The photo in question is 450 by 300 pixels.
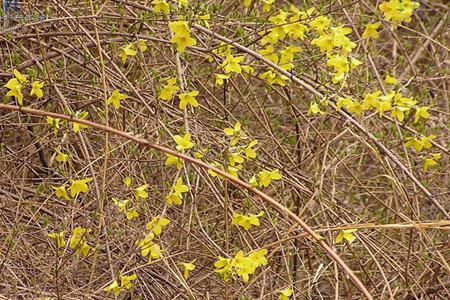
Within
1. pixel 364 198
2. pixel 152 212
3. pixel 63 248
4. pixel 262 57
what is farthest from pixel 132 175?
pixel 364 198

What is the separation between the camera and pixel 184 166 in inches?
85.1

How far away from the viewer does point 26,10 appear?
113 inches

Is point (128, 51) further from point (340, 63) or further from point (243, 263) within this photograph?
point (243, 263)

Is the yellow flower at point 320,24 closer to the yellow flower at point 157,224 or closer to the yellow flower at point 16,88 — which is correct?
the yellow flower at point 157,224

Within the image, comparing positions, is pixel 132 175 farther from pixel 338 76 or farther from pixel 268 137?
pixel 338 76

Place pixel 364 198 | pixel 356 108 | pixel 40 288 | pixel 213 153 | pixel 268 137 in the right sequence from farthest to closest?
pixel 364 198 < pixel 268 137 < pixel 213 153 < pixel 40 288 < pixel 356 108

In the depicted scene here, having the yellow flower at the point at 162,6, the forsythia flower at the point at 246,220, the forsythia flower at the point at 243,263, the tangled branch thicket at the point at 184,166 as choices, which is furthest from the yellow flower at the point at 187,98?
the forsythia flower at the point at 243,263

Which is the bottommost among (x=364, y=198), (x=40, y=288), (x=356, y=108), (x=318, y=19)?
(x=364, y=198)

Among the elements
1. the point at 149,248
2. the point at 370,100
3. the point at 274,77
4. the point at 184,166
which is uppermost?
the point at 370,100

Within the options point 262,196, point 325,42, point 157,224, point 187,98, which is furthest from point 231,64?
point 262,196

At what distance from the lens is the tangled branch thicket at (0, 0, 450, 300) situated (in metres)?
2.17

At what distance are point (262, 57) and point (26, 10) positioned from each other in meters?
1.05

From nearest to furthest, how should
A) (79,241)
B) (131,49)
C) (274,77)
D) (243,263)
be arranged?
(243,263) → (79,241) → (131,49) → (274,77)

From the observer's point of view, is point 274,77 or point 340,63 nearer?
point 340,63
